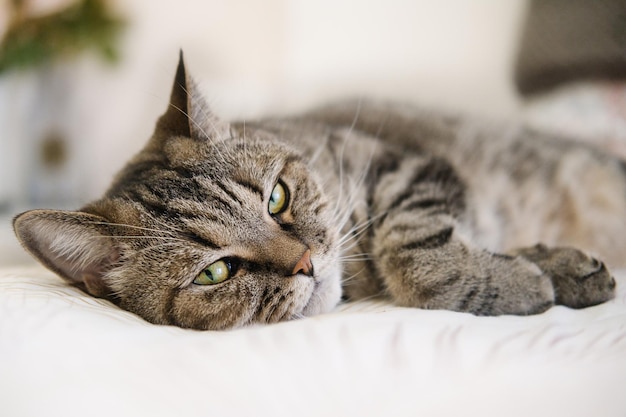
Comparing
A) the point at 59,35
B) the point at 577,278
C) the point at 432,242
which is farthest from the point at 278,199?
the point at 59,35

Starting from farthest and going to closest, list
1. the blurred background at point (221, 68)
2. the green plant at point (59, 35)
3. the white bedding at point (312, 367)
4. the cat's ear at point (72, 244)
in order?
the green plant at point (59, 35), the blurred background at point (221, 68), the cat's ear at point (72, 244), the white bedding at point (312, 367)

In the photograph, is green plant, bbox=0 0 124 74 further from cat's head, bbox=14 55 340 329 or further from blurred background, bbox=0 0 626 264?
cat's head, bbox=14 55 340 329

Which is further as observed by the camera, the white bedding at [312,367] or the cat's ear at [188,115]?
the cat's ear at [188,115]

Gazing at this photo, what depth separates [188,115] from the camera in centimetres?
104

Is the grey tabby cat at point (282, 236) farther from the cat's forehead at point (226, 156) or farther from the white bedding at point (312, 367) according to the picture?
the white bedding at point (312, 367)

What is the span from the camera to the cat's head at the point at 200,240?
91 centimetres

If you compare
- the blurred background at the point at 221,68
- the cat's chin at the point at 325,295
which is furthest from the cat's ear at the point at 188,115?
the blurred background at the point at 221,68

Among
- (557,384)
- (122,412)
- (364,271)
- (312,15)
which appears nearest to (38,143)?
(312,15)

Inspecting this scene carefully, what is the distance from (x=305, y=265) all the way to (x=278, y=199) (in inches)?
6.9

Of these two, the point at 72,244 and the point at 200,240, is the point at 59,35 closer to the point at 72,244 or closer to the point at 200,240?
the point at 72,244

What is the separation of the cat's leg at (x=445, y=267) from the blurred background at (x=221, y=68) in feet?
2.36

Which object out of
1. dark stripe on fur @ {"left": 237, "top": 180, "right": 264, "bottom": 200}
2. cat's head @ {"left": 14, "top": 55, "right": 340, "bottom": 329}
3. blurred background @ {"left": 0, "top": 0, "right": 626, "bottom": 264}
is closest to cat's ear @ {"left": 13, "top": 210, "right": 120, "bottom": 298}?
cat's head @ {"left": 14, "top": 55, "right": 340, "bottom": 329}

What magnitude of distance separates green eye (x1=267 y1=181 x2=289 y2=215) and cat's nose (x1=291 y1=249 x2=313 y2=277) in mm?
127

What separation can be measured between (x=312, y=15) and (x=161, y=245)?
4.48ft
